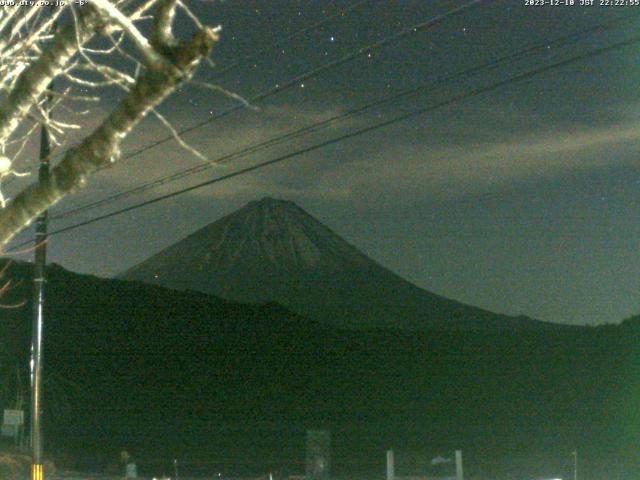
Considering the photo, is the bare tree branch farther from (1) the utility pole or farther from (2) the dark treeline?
(2) the dark treeline

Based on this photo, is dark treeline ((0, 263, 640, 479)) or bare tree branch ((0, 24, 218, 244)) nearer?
bare tree branch ((0, 24, 218, 244))

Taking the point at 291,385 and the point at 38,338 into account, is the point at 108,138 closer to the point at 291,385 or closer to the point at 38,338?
the point at 38,338

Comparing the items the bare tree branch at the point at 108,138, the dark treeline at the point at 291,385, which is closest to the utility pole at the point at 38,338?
the bare tree branch at the point at 108,138

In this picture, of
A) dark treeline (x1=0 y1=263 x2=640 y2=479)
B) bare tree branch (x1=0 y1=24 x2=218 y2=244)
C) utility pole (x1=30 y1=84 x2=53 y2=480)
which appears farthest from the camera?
dark treeline (x1=0 y1=263 x2=640 y2=479)

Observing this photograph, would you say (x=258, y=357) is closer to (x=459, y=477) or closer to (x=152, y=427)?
(x=152, y=427)

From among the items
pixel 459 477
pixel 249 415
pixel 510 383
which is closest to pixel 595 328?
pixel 510 383

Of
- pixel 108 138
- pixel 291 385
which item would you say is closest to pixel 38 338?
pixel 108 138

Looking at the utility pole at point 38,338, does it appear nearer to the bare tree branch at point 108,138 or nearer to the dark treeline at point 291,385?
the bare tree branch at point 108,138

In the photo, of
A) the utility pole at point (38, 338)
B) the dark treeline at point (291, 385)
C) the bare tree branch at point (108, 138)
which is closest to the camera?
the bare tree branch at point (108, 138)

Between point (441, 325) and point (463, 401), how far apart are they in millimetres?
92967

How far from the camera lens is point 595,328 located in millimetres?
117625

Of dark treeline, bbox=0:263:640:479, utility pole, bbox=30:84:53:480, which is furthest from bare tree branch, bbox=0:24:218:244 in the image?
dark treeline, bbox=0:263:640:479

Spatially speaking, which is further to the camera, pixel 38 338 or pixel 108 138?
pixel 38 338

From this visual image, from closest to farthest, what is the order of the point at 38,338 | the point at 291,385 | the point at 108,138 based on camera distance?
the point at 108,138 → the point at 38,338 → the point at 291,385
